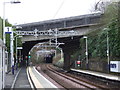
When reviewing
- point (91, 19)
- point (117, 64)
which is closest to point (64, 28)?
point (91, 19)

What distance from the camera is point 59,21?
204 ft

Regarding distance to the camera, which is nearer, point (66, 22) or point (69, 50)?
point (66, 22)

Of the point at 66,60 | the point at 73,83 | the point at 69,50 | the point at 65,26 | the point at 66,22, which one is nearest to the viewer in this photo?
the point at 73,83

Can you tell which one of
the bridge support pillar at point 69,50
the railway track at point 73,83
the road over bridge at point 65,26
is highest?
the road over bridge at point 65,26

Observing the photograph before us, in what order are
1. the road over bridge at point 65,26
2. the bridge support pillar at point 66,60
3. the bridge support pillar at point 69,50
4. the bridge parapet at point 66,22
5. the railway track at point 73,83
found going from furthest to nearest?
1. the bridge support pillar at point 66,60
2. the bridge support pillar at point 69,50
3. the bridge parapet at point 66,22
4. the road over bridge at point 65,26
5. the railway track at point 73,83

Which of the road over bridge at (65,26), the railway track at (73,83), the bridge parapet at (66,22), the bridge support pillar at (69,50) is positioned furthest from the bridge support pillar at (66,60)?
the railway track at (73,83)

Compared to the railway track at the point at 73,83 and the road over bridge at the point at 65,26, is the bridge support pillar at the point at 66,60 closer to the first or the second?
the road over bridge at the point at 65,26

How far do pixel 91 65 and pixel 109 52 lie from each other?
30.0ft

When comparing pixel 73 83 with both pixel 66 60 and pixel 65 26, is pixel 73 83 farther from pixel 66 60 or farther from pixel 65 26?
pixel 66 60

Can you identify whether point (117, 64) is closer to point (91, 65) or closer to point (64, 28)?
point (91, 65)

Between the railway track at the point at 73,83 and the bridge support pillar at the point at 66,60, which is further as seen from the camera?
the bridge support pillar at the point at 66,60

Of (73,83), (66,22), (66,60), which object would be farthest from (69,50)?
(73,83)

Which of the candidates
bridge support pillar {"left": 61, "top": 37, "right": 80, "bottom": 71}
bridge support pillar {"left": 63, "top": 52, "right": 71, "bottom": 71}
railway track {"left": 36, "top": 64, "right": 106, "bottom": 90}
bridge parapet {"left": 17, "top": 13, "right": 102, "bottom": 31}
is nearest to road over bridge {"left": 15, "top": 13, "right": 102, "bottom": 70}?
bridge parapet {"left": 17, "top": 13, "right": 102, "bottom": 31}

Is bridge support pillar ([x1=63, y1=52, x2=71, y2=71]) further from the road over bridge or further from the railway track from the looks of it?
the railway track
